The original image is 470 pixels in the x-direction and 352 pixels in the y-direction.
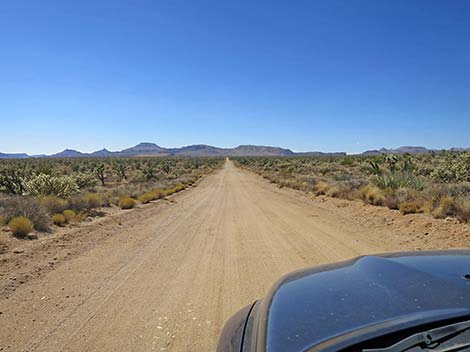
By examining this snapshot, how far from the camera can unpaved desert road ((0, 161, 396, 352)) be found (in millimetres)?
4012

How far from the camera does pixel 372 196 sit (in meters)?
13.6

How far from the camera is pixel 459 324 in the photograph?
5.37 ft

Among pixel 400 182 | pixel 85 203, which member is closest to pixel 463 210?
pixel 400 182

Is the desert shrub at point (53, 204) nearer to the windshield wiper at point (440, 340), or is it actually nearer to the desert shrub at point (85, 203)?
the desert shrub at point (85, 203)

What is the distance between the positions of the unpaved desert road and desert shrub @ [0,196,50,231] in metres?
2.17

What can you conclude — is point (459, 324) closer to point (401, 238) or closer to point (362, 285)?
point (362, 285)

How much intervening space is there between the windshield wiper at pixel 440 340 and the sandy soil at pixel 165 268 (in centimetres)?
257

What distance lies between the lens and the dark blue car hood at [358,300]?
1628mm

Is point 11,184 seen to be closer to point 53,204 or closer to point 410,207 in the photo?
point 53,204

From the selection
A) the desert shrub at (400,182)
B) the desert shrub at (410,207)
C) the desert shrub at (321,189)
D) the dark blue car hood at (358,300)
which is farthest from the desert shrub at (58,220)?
the desert shrub at (400,182)

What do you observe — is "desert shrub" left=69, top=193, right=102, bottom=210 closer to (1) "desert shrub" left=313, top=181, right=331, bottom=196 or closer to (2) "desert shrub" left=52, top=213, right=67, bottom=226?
(2) "desert shrub" left=52, top=213, right=67, bottom=226

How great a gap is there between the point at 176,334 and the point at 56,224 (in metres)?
8.27

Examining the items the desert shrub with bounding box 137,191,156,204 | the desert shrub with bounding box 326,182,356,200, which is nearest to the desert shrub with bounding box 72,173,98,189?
the desert shrub with bounding box 137,191,156,204

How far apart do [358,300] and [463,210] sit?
915 centimetres
